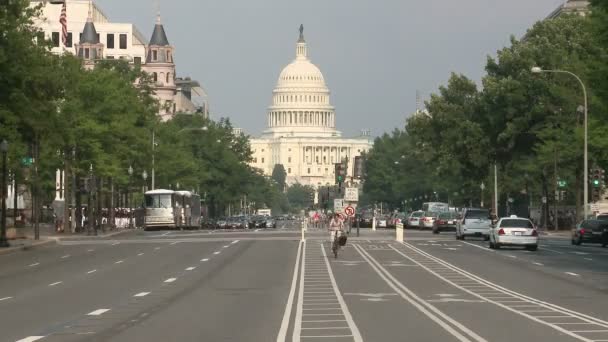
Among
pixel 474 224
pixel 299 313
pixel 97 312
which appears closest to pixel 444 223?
pixel 474 224

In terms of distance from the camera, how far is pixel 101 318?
2380 centimetres

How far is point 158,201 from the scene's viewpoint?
102812 millimetres

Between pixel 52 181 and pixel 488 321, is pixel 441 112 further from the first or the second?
pixel 488 321

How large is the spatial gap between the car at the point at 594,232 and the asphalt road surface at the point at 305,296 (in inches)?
492

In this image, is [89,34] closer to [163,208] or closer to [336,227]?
[163,208]

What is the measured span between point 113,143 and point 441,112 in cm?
3582

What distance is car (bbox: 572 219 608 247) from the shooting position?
67.4 m

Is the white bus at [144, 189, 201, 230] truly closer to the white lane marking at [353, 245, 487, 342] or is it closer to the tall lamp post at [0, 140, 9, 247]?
the tall lamp post at [0, 140, 9, 247]

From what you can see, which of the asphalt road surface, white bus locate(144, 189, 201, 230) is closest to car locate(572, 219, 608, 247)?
the asphalt road surface

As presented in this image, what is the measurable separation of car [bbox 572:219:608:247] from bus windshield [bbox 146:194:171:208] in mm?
41108

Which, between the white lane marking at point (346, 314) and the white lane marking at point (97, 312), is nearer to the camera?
the white lane marking at point (346, 314)

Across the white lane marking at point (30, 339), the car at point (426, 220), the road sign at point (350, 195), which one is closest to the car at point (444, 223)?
the road sign at point (350, 195)

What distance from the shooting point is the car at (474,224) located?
71.4m

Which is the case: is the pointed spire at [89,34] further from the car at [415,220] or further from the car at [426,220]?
the car at [426,220]
